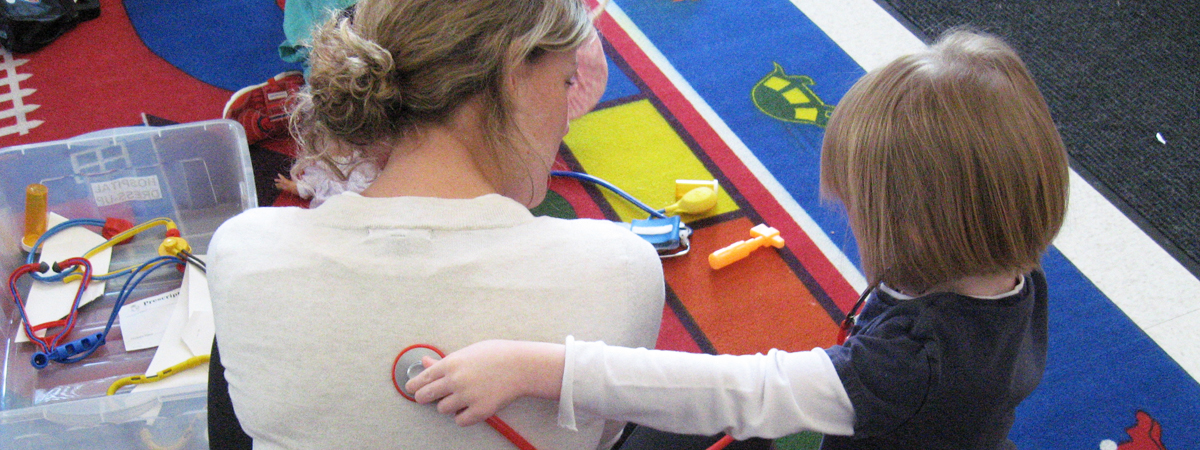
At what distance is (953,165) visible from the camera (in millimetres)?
718

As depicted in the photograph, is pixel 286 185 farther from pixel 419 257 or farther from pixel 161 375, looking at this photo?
pixel 419 257

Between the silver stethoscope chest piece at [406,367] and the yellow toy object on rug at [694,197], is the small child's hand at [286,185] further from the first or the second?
the silver stethoscope chest piece at [406,367]

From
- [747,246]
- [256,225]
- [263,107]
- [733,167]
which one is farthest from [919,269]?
[263,107]

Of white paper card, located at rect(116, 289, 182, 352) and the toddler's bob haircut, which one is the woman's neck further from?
white paper card, located at rect(116, 289, 182, 352)

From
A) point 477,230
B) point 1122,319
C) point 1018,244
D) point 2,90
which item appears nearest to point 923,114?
point 1018,244

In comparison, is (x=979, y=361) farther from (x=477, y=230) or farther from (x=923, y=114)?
Answer: (x=477, y=230)

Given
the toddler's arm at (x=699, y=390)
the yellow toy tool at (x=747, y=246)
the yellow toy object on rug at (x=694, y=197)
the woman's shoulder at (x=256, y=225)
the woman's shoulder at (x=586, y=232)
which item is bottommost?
the yellow toy tool at (x=747, y=246)

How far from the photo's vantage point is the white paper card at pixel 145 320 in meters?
1.23

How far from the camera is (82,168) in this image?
4.47 feet

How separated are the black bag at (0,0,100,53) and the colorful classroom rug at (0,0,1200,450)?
0.02 m

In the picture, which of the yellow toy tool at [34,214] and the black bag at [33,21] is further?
the black bag at [33,21]

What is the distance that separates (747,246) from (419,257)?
92 cm

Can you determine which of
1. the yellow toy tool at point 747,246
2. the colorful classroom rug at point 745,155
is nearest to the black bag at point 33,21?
the colorful classroom rug at point 745,155

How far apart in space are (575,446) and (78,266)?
0.99m
